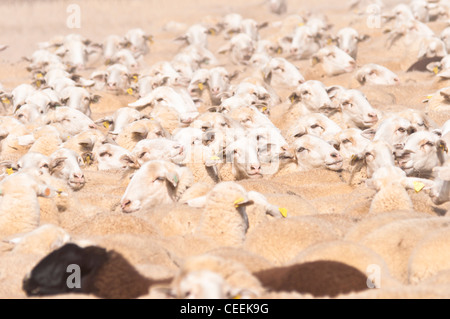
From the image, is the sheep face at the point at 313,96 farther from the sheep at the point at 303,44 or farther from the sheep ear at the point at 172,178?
the sheep at the point at 303,44

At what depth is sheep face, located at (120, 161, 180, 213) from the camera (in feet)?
21.7

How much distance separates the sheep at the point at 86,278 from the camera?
424 centimetres

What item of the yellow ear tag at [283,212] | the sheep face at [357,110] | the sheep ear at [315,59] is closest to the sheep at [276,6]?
the sheep ear at [315,59]

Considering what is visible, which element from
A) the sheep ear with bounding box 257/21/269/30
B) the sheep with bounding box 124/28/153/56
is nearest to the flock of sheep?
the sheep with bounding box 124/28/153/56

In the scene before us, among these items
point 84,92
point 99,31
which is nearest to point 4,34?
point 99,31

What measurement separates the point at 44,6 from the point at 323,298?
29.9 m

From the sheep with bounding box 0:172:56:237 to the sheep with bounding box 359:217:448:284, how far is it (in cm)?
230

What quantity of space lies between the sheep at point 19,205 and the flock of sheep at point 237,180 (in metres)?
0.01

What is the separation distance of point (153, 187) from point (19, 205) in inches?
49.0

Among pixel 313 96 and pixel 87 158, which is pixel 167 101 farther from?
pixel 87 158

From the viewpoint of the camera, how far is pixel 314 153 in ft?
27.3

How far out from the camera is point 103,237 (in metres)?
5.09

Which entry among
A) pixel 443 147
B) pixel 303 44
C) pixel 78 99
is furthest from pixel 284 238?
pixel 303 44
